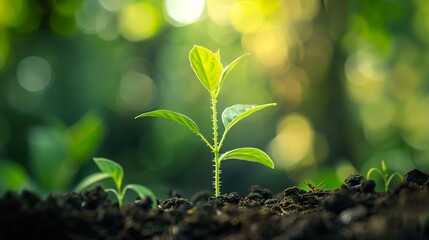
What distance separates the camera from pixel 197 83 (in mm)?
6848

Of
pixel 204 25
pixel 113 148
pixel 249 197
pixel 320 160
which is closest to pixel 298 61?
pixel 320 160

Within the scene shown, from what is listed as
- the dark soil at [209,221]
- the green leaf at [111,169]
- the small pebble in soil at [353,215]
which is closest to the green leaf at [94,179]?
the green leaf at [111,169]

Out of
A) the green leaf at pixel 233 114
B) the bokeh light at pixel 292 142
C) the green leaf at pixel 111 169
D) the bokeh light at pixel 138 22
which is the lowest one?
the bokeh light at pixel 292 142

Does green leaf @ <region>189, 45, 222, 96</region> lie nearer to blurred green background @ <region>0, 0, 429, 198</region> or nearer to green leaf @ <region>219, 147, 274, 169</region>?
green leaf @ <region>219, 147, 274, 169</region>

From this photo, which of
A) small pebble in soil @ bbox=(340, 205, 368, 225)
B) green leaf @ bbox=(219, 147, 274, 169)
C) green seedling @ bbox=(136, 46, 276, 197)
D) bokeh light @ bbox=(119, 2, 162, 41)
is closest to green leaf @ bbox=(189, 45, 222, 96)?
green seedling @ bbox=(136, 46, 276, 197)

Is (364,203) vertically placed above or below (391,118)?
above

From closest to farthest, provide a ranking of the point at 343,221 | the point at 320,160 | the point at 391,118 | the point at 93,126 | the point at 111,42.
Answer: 1. the point at 343,221
2. the point at 93,126
3. the point at 320,160
4. the point at 111,42
5. the point at 391,118

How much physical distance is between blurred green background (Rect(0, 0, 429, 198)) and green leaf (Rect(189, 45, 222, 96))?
3238 mm

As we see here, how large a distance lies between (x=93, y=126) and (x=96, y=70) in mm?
3421

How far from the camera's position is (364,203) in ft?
2.32

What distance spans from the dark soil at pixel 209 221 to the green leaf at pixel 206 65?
199 mm

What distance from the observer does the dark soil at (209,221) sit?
601 millimetres

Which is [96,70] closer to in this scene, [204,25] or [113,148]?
[113,148]

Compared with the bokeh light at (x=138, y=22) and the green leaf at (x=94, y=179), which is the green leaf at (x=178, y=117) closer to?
the green leaf at (x=94, y=179)
